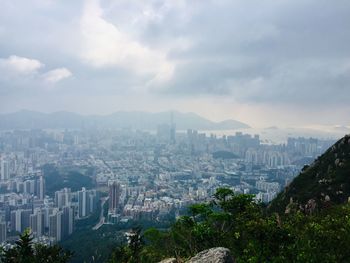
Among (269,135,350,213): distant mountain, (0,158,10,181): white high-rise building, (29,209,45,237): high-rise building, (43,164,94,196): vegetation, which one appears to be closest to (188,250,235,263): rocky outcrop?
(269,135,350,213): distant mountain

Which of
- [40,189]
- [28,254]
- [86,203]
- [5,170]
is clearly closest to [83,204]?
[86,203]

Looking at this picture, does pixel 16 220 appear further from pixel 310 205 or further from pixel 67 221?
pixel 310 205

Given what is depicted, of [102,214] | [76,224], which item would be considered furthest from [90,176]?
[76,224]

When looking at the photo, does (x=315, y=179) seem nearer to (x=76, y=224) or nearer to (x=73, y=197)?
(x=76, y=224)

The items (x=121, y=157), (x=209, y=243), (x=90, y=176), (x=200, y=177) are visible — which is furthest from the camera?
(x=121, y=157)

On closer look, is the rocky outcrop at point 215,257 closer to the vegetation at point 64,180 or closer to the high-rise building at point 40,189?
the high-rise building at point 40,189

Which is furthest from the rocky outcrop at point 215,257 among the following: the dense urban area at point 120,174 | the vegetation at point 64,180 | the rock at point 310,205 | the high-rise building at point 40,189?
Answer: the vegetation at point 64,180
